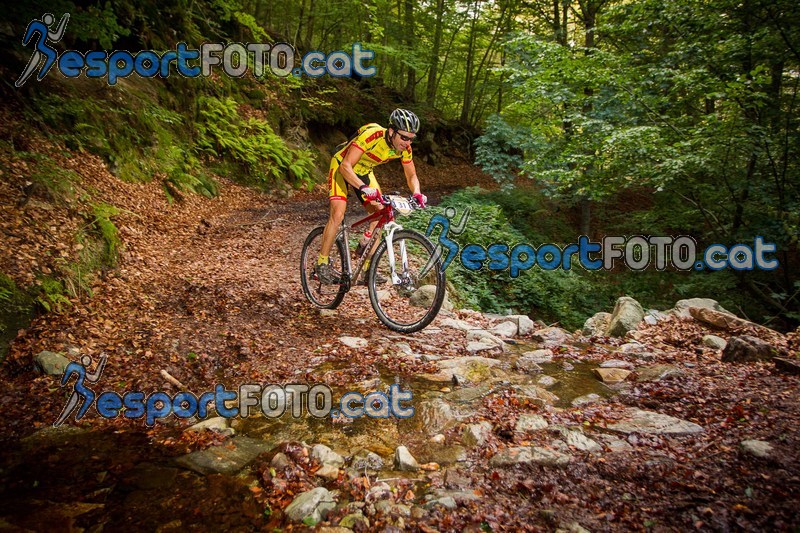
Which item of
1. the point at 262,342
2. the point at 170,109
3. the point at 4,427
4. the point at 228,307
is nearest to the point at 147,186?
the point at 170,109

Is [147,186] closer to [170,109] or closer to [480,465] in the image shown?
[170,109]

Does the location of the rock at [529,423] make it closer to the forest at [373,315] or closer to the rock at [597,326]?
the forest at [373,315]

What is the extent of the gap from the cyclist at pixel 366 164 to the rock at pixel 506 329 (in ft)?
6.87

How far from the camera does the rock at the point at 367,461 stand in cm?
255

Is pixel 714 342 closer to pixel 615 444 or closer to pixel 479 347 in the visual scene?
pixel 479 347

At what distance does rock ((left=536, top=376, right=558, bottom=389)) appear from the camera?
12.8ft

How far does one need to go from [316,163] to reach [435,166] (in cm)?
864

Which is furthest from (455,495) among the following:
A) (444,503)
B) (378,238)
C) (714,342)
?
(714,342)

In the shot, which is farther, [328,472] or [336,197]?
[336,197]

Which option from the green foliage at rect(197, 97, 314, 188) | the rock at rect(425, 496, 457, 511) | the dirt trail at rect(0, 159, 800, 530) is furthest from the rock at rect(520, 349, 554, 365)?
the green foliage at rect(197, 97, 314, 188)

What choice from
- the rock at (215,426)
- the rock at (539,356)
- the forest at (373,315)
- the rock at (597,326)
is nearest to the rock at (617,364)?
the forest at (373,315)

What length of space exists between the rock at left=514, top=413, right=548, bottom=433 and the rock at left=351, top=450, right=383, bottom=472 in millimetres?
1030

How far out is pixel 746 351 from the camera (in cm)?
454

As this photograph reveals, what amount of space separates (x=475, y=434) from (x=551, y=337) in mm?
3297
